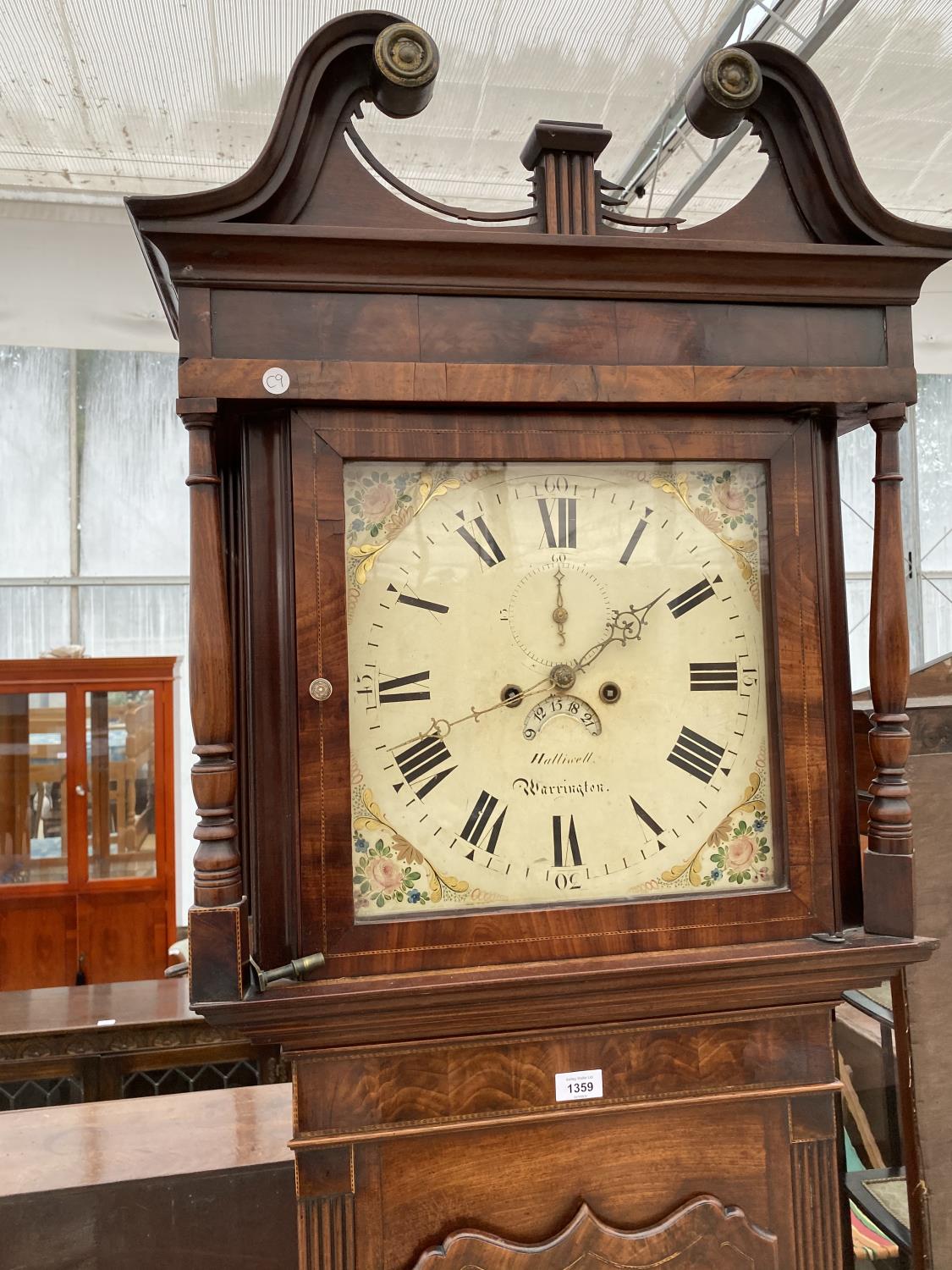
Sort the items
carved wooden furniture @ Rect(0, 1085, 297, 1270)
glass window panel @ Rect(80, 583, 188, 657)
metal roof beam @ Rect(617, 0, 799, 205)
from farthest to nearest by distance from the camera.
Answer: glass window panel @ Rect(80, 583, 188, 657) → metal roof beam @ Rect(617, 0, 799, 205) → carved wooden furniture @ Rect(0, 1085, 297, 1270)

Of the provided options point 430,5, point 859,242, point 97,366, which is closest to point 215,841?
point 859,242

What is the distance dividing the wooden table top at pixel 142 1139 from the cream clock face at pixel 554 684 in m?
0.89

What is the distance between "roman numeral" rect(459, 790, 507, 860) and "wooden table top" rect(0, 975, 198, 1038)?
2399 millimetres

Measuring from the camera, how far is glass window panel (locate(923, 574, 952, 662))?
7.24 metres

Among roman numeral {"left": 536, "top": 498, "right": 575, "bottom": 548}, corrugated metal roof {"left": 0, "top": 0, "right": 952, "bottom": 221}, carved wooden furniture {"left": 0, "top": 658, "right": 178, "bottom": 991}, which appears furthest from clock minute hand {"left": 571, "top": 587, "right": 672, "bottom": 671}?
carved wooden furniture {"left": 0, "top": 658, "right": 178, "bottom": 991}

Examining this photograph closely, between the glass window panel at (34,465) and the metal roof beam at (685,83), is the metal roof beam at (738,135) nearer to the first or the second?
the metal roof beam at (685,83)

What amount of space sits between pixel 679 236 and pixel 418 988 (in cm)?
101

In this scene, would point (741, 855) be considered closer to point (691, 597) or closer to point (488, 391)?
point (691, 597)

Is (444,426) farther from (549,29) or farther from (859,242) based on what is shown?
(549,29)

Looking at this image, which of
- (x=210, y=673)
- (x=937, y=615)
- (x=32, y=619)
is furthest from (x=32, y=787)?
(x=937, y=615)

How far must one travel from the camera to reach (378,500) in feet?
4.17

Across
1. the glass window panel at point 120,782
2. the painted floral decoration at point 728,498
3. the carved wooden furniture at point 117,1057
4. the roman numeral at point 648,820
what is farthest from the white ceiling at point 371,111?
the carved wooden furniture at point 117,1057

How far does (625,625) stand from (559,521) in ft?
0.55

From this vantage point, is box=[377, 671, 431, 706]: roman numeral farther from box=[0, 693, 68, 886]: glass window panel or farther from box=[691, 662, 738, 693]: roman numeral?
box=[0, 693, 68, 886]: glass window panel
